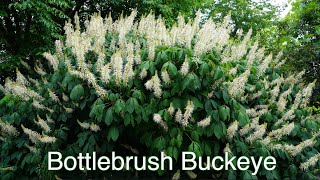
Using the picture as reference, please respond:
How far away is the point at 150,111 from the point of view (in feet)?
11.9

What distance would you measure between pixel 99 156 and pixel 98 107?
86 centimetres

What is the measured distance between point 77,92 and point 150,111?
81 centimetres

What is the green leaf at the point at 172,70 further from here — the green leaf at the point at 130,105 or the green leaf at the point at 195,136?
the green leaf at the point at 195,136

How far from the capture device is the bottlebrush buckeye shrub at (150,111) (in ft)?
12.0

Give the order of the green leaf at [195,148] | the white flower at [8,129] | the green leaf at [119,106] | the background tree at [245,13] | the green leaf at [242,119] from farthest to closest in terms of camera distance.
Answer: the background tree at [245,13] < the white flower at [8,129] < the green leaf at [242,119] < the green leaf at [195,148] < the green leaf at [119,106]

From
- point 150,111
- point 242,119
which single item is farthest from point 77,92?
point 242,119

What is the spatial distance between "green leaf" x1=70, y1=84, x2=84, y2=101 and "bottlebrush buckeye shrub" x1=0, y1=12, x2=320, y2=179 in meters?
0.01

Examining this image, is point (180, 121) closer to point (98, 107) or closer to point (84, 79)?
point (98, 107)

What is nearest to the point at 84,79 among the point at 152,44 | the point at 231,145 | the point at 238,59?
the point at 152,44

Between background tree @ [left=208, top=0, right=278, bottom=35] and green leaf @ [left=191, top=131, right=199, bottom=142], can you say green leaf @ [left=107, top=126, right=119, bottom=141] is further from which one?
background tree @ [left=208, top=0, right=278, bottom=35]

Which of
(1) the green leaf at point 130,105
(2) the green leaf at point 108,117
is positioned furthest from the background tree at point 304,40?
(2) the green leaf at point 108,117

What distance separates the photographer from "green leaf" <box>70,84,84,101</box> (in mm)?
3734

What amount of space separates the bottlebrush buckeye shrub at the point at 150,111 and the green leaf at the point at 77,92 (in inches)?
0.5

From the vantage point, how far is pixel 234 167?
12.7 feet
